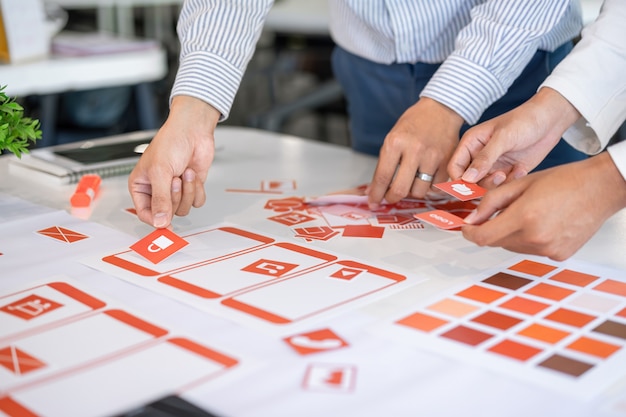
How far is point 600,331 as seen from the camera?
78cm

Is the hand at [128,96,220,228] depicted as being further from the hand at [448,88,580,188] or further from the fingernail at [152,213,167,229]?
the hand at [448,88,580,188]

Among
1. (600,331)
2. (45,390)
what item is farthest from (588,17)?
(45,390)

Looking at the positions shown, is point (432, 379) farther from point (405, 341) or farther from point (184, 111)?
point (184, 111)

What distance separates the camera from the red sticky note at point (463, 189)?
1025 mm

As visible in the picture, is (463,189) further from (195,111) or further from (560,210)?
(195,111)

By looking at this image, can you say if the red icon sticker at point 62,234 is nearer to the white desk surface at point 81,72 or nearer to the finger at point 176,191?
the finger at point 176,191

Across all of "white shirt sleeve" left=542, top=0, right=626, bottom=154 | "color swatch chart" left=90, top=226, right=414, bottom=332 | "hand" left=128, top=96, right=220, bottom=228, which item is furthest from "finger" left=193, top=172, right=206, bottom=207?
"white shirt sleeve" left=542, top=0, right=626, bottom=154

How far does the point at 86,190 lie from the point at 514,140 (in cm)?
67

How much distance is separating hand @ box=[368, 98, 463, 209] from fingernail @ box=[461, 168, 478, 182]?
120mm

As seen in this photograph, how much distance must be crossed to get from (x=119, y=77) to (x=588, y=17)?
1.76 metres

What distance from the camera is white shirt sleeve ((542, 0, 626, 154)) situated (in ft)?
3.70

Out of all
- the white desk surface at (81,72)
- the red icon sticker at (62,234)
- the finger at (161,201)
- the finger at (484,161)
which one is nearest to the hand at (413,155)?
the finger at (484,161)

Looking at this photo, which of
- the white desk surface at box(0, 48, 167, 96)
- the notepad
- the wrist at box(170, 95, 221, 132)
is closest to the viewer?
the wrist at box(170, 95, 221, 132)

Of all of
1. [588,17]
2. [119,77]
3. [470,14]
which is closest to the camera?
[470,14]
